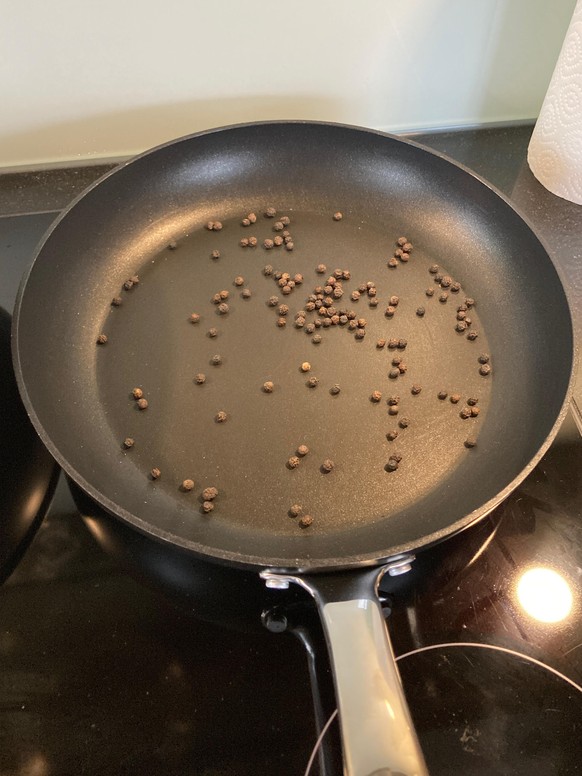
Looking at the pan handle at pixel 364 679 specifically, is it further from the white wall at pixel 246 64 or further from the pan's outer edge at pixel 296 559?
the white wall at pixel 246 64

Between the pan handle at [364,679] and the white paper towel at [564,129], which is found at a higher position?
the white paper towel at [564,129]

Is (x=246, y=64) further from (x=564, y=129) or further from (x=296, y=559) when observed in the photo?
(x=296, y=559)

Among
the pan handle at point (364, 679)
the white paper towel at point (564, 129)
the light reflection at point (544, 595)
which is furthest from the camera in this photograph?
Answer: the white paper towel at point (564, 129)

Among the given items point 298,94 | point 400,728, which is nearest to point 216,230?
point 298,94

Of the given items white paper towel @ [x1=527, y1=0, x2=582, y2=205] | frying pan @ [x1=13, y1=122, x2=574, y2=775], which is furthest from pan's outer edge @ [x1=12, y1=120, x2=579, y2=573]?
white paper towel @ [x1=527, y1=0, x2=582, y2=205]

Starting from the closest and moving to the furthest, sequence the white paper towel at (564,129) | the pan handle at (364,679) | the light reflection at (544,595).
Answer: the pan handle at (364,679)
the light reflection at (544,595)
the white paper towel at (564,129)

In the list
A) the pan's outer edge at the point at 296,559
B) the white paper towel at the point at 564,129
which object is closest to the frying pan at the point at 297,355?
the pan's outer edge at the point at 296,559

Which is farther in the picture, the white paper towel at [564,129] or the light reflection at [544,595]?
the white paper towel at [564,129]

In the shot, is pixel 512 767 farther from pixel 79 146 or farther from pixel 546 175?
pixel 79 146

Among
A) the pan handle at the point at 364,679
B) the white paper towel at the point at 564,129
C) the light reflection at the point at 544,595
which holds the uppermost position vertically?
the white paper towel at the point at 564,129
